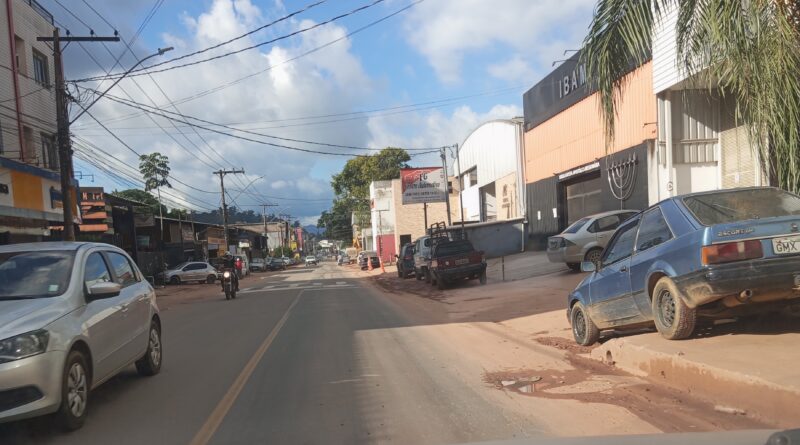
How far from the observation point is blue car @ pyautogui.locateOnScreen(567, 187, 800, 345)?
5.81m

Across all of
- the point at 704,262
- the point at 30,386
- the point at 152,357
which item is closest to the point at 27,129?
the point at 152,357

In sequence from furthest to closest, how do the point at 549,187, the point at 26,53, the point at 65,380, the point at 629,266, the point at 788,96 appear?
the point at 549,187
the point at 26,53
the point at 629,266
the point at 788,96
the point at 65,380

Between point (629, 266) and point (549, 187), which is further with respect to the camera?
point (549, 187)

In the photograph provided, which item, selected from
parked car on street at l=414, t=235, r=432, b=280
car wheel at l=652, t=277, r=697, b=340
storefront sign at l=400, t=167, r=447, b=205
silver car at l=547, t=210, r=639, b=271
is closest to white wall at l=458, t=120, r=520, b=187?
storefront sign at l=400, t=167, r=447, b=205

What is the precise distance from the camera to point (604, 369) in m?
6.94

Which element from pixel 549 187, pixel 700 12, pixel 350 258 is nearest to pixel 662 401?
pixel 700 12

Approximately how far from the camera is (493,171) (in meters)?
38.0

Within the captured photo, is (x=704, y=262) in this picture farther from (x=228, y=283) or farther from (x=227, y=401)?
(x=228, y=283)

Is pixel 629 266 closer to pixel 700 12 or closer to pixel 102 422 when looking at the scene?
pixel 700 12

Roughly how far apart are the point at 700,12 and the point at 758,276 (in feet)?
12.2

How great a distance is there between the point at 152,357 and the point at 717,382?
6.38 meters

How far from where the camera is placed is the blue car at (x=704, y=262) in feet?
19.1

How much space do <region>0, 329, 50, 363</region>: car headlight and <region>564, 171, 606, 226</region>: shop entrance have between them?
20.9 metres

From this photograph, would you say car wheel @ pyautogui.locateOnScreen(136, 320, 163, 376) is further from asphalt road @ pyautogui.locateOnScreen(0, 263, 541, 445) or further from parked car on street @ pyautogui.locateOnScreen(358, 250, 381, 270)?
parked car on street @ pyautogui.locateOnScreen(358, 250, 381, 270)
